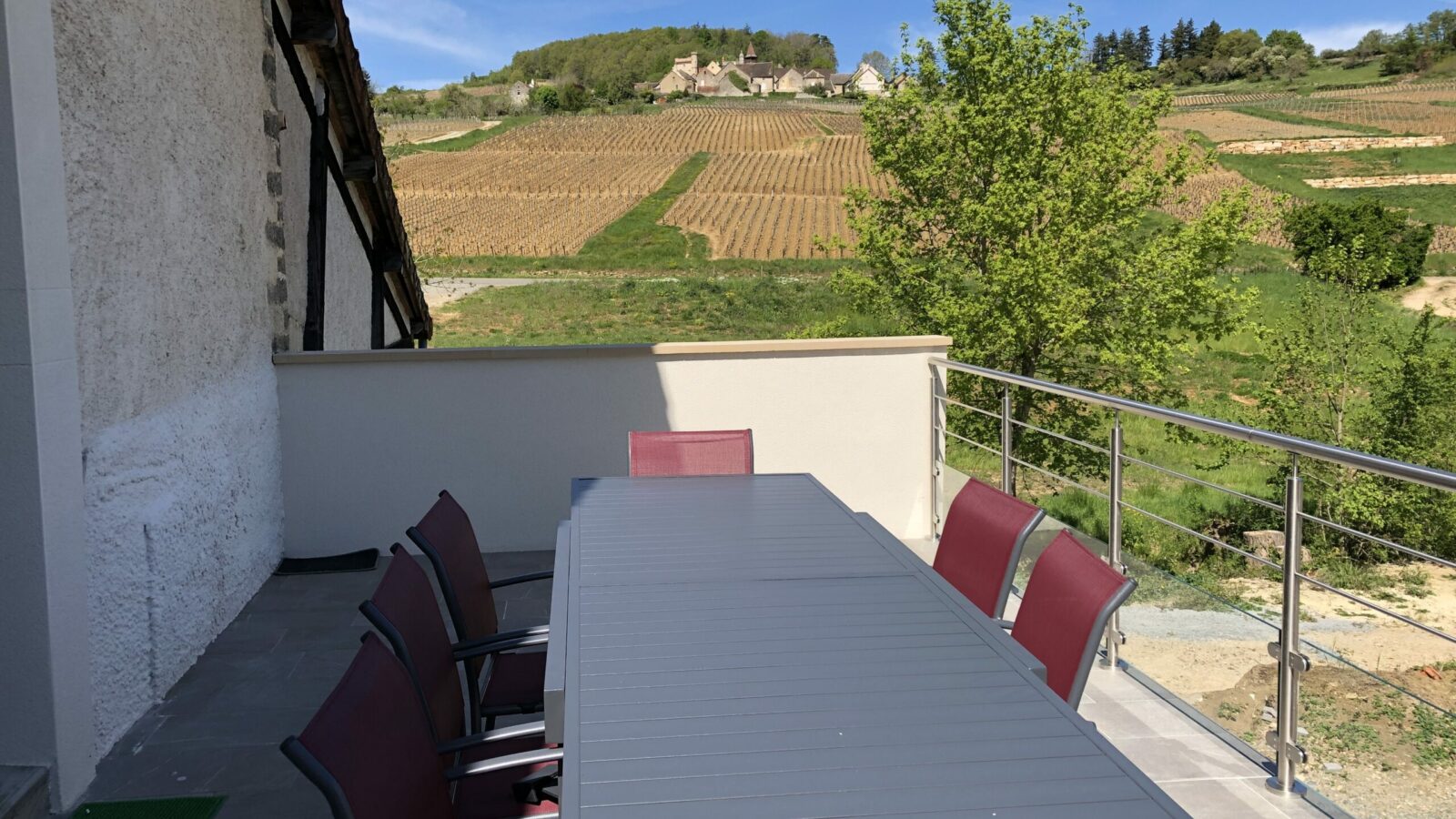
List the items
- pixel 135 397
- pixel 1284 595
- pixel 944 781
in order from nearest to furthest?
pixel 944 781, pixel 1284 595, pixel 135 397

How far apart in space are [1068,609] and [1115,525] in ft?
5.27

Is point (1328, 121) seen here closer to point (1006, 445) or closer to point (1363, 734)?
point (1363, 734)

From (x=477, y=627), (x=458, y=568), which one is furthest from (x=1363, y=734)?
(x=458, y=568)

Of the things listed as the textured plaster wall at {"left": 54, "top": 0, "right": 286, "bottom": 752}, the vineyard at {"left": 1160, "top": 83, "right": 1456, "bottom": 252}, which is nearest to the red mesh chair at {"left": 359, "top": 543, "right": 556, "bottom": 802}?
the textured plaster wall at {"left": 54, "top": 0, "right": 286, "bottom": 752}

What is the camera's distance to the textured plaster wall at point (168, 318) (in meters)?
3.15

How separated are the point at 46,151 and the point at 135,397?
3.15 feet

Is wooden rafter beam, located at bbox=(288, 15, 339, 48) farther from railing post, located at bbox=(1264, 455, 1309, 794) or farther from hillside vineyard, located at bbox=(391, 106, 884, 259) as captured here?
hillside vineyard, located at bbox=(391, 106, 884, 259)

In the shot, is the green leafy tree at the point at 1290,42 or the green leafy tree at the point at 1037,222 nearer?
the green leafy tree at the point at 1037,222

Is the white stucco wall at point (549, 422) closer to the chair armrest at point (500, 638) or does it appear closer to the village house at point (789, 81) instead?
the chair armrest at point (500, 638)

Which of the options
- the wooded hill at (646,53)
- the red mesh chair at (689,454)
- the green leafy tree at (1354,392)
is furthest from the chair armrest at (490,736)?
the wooded hill at (646,53)

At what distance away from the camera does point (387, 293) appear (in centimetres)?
823

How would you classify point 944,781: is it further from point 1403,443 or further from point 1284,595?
point 1403,443

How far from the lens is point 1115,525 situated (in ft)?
12.0

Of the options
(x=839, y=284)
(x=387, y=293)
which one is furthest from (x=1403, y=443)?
(x=387, y=293)
